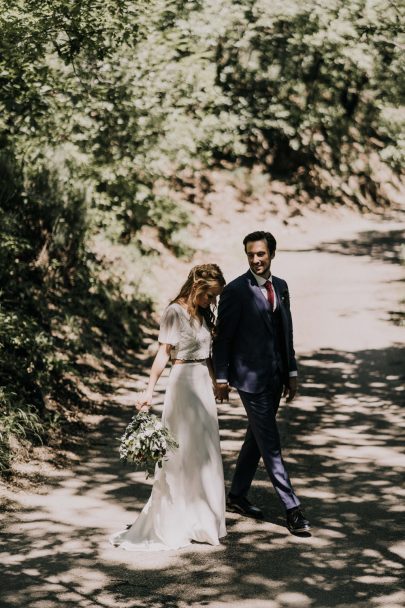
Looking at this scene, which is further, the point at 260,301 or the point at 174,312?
the point at 260,301

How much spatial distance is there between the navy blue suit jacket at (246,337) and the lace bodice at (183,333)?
0.14 meters

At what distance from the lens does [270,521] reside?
7949 mm

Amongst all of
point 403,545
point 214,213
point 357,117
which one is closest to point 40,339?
point 403,545

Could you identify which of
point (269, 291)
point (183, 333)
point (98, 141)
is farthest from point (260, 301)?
point (98, 141)

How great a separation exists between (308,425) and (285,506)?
141 inches

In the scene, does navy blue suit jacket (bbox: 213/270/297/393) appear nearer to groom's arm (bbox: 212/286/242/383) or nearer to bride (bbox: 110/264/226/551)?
groom's arm (bbox: 212/286/242/383)

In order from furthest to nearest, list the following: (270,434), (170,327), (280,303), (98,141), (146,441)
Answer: (98,141)
(280,303)
(270,434)
(170,327)
(146,441)

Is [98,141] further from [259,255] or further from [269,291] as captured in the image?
[259,255]

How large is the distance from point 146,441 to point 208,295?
123cm

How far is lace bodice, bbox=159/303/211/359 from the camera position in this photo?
7516mm

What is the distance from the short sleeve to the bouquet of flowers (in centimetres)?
59

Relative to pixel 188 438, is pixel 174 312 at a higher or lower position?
higher

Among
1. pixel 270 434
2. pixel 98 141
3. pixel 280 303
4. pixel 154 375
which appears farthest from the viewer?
pixel 98 141


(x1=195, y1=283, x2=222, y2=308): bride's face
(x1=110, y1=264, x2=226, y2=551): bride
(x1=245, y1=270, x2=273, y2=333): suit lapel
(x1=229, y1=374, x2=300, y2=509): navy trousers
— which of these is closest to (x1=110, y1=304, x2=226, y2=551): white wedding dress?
(x1=110, y1=264, x2=226, y2=551): bride
